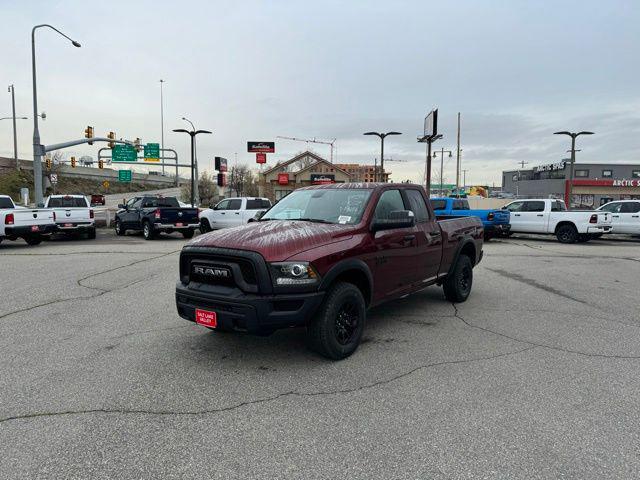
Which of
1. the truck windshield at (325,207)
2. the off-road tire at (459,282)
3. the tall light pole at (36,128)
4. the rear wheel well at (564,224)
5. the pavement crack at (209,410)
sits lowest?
the pavement crack at (209,410)

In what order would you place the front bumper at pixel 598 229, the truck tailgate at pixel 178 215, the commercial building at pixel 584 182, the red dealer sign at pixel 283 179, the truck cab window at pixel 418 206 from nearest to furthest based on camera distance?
the truck cab window at pixel 418 206
the front bumper at pixel 598 229
the truck tailgate at pixel 178 215
the commercial building at pixel 584 182
the red dealer sign at pixel 283 179

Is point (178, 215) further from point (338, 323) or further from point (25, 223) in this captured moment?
point (338, 323)

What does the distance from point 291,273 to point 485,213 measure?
50.5 ft

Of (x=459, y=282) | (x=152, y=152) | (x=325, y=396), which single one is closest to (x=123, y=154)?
(x=152, y=152)

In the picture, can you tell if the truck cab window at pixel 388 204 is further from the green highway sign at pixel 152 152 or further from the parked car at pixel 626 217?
the green highway sign at pixel 152 152

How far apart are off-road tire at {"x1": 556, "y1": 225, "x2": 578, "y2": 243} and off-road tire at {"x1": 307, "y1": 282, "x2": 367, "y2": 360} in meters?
16.4

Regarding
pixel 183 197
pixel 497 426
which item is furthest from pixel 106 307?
pixel 183 197

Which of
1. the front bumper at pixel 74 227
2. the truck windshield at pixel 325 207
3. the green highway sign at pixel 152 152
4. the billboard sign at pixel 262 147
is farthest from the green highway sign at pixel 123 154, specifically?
the truck windshield at pixel 325 207

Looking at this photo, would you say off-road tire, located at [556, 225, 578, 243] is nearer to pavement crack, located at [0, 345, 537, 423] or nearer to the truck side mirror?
the truck side mirror

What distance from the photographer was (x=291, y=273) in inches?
161

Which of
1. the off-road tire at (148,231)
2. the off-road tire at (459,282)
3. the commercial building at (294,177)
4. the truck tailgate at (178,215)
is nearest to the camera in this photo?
the off-road tire at (459,282)

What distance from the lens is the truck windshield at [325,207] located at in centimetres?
511

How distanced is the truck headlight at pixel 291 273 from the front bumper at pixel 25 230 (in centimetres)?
1401

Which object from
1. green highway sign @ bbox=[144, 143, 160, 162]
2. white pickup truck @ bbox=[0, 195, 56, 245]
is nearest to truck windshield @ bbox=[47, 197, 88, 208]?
white pickup truck @ bbox=[0, 195, 56, 245]
